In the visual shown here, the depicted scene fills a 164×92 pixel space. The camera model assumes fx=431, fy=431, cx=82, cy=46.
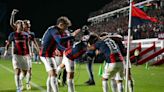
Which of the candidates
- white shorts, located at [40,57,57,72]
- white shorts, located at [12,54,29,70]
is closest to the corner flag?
white shorts, located at [40,57,57,72]

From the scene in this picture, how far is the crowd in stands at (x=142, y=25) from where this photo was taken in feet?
123

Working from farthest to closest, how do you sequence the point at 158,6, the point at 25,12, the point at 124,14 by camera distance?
the point at 25,12 < the point at 124,14 < the point at 158,6

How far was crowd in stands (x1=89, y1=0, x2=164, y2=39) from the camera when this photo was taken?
37.6m

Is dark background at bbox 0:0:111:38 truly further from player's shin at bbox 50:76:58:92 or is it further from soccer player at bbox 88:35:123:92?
soccer player at bbox 88:35:123:92

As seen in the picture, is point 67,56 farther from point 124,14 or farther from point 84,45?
point 124,14

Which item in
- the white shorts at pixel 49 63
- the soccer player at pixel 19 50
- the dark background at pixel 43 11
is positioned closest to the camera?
the white shorts at pixel 49 63

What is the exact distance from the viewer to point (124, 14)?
54594mm

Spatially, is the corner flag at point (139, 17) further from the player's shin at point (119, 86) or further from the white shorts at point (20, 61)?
the white shorts at point (20, 61)

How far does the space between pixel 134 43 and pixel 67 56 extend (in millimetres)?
28160

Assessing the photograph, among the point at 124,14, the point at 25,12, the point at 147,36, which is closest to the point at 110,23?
the point at 124,14

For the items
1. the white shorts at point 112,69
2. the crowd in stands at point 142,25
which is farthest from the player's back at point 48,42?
the crowd in stands at point 142,25

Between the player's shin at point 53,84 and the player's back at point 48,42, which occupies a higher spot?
the player's back at point 48,42

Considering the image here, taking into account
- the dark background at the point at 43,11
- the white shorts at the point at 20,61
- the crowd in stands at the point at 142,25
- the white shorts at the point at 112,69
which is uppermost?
the dark background at the point at 43,11

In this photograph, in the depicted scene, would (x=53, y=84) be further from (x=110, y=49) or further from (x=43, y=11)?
(x=43, y=11)
